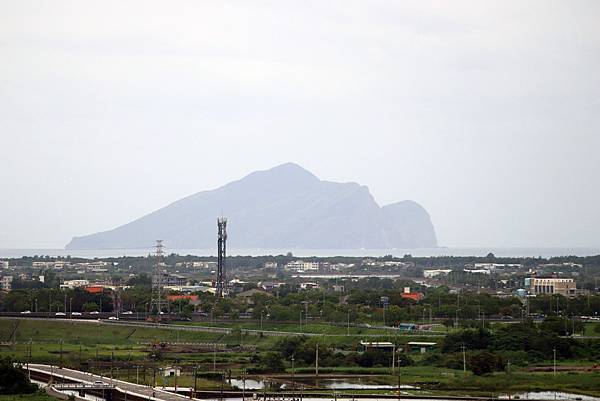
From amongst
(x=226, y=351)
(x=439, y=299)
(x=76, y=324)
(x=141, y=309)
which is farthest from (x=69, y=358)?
(x=439, y=299)

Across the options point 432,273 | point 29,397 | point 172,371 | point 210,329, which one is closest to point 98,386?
point 29,397

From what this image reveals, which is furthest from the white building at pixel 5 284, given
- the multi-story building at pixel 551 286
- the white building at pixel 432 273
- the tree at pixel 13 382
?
the tree at pixel 13 382

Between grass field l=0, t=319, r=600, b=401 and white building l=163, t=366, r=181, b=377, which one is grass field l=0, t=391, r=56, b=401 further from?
white building l=163, t=366, r=181, b=377

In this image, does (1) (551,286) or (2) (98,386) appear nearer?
(2) (98,386)

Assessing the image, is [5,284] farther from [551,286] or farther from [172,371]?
[172,371]

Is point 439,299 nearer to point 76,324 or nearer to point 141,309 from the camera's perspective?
point 141,309

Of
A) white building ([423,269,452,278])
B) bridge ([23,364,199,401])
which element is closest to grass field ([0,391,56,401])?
bridge ([23,364,199,401])

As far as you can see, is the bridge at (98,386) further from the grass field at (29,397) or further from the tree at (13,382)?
the grass field at (29,397)

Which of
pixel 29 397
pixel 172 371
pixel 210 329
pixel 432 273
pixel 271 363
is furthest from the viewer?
pixel 432 273
